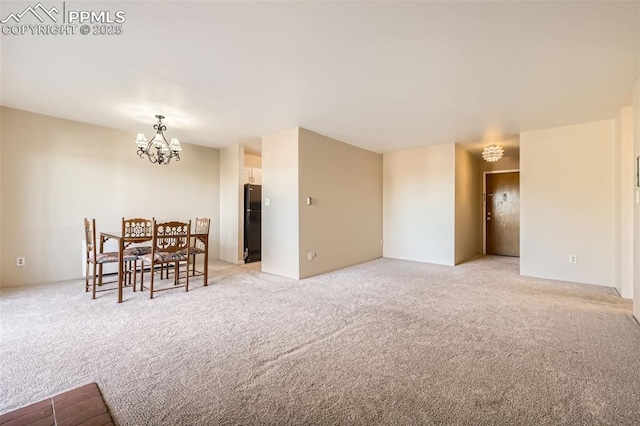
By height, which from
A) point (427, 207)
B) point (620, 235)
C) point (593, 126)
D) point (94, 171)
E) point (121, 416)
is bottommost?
point (121, 416)

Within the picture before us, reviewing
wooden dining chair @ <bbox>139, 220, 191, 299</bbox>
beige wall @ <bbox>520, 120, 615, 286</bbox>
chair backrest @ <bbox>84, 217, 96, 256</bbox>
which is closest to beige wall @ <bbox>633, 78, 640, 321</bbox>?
beige wall @ <bbox>520, 120, 615, 286</bbox>

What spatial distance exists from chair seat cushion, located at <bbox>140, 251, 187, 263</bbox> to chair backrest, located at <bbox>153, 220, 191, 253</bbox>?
0.08 metres

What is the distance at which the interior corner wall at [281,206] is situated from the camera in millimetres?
4449

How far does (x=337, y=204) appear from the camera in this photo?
5.20 m

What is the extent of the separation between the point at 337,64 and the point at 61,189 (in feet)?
14.6

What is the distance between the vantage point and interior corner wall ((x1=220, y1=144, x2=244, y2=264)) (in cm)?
569

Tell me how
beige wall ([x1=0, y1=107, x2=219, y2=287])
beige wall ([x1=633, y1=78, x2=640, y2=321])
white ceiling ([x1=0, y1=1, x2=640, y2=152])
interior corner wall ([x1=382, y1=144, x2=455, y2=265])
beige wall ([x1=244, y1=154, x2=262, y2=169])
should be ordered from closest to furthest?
white ceiling ([x1=0, y1=1, x2=640, y2=152]) → beige wall ([x1=633, y1=78, x2=640, y2=321]) → beige wall ([x1=0, y1=107, x2=219, y2=287]) → interior corner wall ([x1=382, y1=144, x2=455, y2=265]) → beige wall ([x1=244, y1=154, x2=262, y2=169])

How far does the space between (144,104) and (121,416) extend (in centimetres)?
329

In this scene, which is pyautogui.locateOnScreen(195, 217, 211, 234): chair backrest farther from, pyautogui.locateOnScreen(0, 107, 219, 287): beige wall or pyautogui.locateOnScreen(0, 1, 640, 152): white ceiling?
pyautogui.locateOnScreen(0, 1, 640, 152): white ceiling

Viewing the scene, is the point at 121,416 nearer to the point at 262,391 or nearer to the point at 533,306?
the point at 262,391

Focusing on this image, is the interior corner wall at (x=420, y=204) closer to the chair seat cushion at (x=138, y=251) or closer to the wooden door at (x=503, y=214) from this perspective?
the wooden door at (x=503, y=214)

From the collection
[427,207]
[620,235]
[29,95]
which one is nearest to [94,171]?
[29,95]

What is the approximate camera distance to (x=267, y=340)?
2330 millimetres

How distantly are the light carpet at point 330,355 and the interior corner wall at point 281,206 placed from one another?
1043 millimetres
